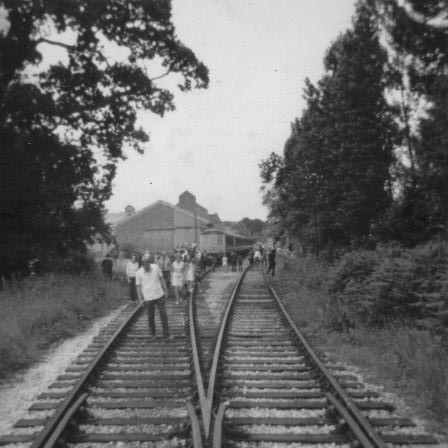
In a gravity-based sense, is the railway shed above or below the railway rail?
above

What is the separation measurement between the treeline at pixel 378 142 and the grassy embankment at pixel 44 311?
12.5 meters

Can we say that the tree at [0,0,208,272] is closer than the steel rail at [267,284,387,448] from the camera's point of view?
No

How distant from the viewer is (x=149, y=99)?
62.4ft

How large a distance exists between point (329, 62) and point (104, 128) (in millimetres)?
17687

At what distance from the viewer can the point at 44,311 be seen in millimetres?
11070

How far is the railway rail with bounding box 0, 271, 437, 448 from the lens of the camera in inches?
181

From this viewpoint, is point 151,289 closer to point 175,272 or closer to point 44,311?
point 44,311

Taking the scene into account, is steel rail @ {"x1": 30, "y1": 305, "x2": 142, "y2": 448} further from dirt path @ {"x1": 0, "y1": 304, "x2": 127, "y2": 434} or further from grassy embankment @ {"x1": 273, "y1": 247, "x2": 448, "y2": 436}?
grassy embankment @ {"x1": 273, "y1": 247, "x2": 448, "y2": 436}

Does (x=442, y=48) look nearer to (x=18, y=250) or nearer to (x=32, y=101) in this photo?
(x=32, y=101)

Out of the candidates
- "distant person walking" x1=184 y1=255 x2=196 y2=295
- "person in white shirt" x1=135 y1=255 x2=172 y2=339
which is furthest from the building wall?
"person in white shirt" x1=135 y1=255 x2=172 y2=339

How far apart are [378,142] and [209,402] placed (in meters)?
20.5

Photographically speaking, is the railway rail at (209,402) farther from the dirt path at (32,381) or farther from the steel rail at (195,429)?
the dirt path at (32,381)

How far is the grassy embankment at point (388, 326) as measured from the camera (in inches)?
232

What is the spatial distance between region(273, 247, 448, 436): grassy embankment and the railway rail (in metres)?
0.55
